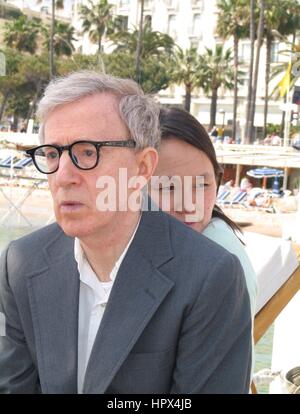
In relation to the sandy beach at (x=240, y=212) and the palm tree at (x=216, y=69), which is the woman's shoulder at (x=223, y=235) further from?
the palm tree at (x=216, y=69)

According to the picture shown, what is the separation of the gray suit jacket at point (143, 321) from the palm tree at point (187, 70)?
47.3 metres

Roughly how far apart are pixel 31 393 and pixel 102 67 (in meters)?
0.93

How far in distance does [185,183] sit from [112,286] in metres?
0.52

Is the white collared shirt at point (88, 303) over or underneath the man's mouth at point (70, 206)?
underneath

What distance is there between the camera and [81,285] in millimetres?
1626

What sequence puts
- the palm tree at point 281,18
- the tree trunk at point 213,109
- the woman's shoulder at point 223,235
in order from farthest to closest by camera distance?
the tree trunk at point 213,109
the palm tree at point 281,18
the woman's shoulder at point 223,235

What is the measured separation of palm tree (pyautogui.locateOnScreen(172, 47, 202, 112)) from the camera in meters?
48.6

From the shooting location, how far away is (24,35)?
164 feet

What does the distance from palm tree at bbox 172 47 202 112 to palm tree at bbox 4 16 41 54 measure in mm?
11292

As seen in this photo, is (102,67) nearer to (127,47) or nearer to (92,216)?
(92,216)

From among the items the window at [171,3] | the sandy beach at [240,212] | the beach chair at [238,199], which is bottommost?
the sandy beach at [240,212]

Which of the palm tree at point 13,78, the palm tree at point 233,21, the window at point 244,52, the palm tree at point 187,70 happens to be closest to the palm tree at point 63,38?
the palm tree at point 13,78

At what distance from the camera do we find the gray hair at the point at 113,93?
154 cm

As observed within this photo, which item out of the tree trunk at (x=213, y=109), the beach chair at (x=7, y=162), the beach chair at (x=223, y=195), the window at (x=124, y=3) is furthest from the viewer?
the window at (x=124, y=3)
